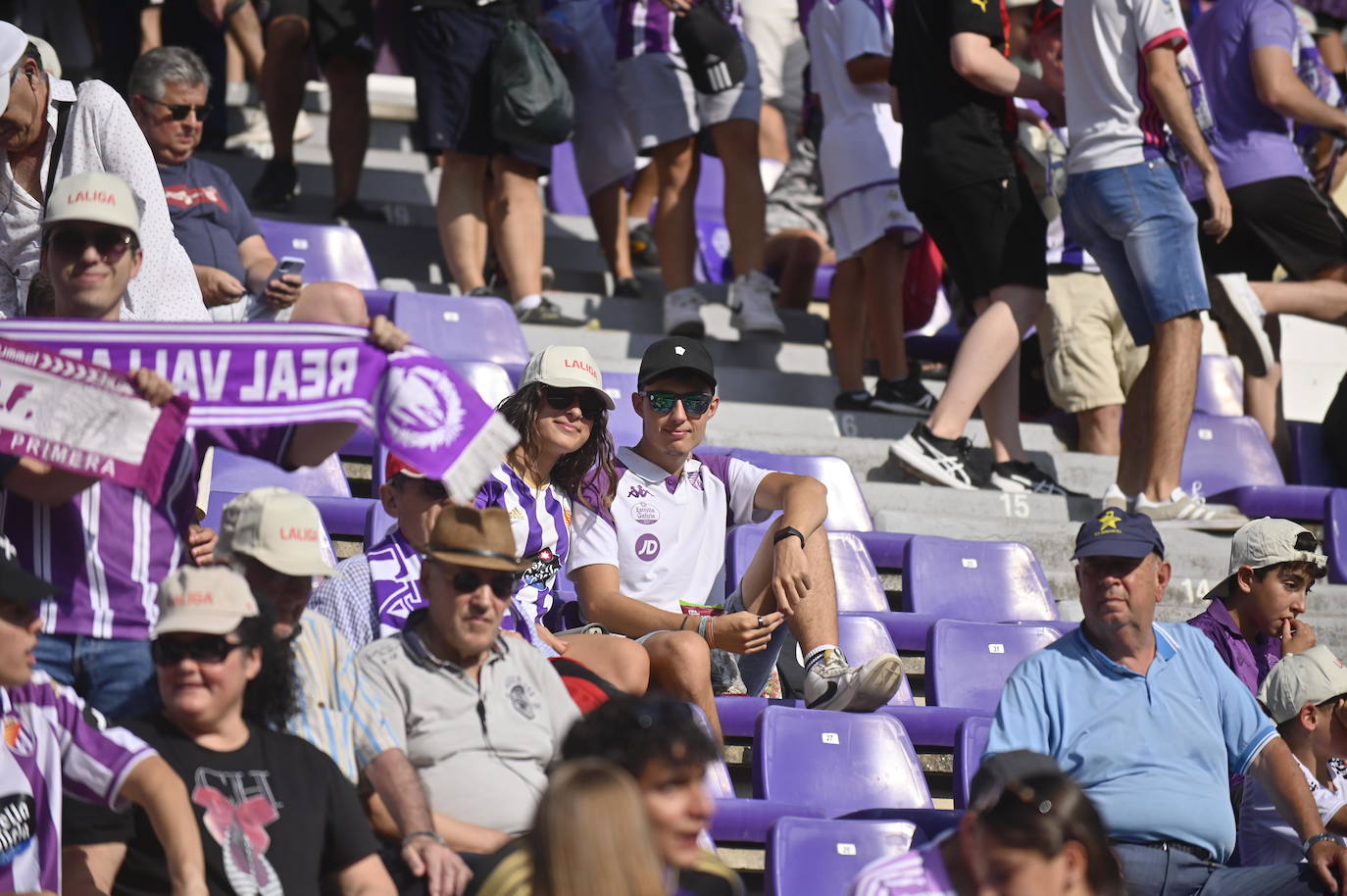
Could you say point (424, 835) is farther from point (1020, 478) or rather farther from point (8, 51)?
point (1020, 478)

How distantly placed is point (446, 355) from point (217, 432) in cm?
237

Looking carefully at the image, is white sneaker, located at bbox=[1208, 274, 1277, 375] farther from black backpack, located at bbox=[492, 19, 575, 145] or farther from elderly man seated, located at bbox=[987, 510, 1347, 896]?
elderly man seated, located at bbox=[987, 510, 1347, 896]

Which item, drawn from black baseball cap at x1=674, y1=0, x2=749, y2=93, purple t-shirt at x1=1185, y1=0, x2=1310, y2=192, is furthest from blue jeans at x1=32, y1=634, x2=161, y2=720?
purple t-shirt at x1=1185, y1=0, x2=1310, y2=192

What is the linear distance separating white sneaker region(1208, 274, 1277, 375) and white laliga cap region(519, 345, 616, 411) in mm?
3036

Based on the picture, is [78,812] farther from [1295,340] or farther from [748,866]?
[1295,340]

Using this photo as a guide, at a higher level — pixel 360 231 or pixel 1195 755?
pixel 360 231

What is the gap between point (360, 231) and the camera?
7.75m

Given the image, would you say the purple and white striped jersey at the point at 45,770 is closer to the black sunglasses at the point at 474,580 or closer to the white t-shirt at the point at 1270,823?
the black sunglasses at the point at 474,580

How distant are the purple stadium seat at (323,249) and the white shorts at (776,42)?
3170 mm

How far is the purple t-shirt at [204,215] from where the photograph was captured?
5.74 meters

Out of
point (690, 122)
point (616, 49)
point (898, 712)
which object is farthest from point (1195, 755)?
point (616, 49)

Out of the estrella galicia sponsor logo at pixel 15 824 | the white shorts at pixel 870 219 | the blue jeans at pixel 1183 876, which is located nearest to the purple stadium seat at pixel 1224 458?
the white shorts at pixel 870 219

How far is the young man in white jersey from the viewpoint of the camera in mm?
4723

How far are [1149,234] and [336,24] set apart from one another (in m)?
3.10
